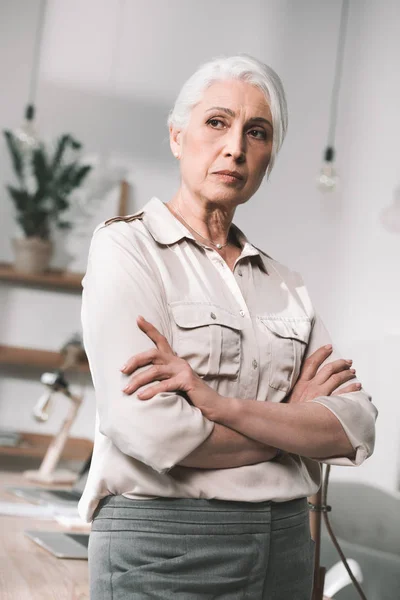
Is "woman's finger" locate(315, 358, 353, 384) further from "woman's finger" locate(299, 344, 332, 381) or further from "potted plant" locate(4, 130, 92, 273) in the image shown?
"potted plant" locate(4, 130, 92, 273)

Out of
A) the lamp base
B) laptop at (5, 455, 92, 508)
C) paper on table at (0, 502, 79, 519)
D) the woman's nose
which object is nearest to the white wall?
the lamp base

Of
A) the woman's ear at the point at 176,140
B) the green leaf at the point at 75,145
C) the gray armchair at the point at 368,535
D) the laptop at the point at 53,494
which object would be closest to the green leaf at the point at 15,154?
the green leaf at the point at 75,145

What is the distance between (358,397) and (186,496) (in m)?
0.42

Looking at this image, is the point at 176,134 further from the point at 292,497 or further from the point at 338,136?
the point at 338,136

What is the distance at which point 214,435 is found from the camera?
128cm

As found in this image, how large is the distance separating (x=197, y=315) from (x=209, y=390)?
5.6 inches

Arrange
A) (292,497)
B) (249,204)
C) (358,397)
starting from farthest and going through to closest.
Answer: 1. (249,204)
2. (358,397)
3. (292,497)

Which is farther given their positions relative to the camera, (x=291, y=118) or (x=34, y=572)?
(x=291, y=118)

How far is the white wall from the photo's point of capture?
412 centimetres

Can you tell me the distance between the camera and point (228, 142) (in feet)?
4.97

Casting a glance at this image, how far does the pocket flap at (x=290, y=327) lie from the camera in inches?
58.9

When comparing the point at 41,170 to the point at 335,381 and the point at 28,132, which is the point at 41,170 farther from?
the point at 335,381

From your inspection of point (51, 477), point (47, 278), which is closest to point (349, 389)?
point (51, 477)

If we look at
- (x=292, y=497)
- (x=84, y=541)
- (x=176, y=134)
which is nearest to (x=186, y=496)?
(x=292, y=497)
